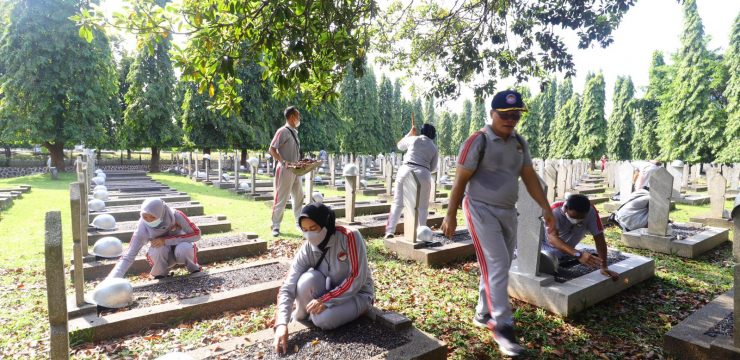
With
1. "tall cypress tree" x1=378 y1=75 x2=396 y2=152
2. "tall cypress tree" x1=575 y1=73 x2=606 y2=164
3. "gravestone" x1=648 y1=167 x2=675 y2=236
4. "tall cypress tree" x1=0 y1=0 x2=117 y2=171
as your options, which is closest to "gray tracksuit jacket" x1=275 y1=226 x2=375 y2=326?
"gravestone" x1=648 y1=167 x2=675 y2=236

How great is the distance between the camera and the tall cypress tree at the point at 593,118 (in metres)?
38.5

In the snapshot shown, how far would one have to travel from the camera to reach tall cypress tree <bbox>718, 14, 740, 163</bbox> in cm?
2348

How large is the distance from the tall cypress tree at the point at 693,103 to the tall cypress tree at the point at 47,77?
3663 centimetres

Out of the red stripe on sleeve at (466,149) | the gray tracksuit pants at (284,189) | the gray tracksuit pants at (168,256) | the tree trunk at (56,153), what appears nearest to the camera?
the red stripe on sleeve at (466,149)

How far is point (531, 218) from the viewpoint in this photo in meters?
4.30

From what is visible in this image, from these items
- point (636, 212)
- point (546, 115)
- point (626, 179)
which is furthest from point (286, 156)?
point (546, 115)

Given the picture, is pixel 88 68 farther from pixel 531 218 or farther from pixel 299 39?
pixel 531 218

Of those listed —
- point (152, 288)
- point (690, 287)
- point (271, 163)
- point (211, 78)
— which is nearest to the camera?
point (211, 78)

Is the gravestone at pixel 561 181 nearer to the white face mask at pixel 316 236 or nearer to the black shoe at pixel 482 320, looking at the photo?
the black shoe at pixel 482 320

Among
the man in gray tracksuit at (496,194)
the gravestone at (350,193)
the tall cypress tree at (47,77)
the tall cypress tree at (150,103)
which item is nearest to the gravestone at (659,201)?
the man in gray tracksuit at (496,194)

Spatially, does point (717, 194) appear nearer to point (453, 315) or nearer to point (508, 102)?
point (453, 315)

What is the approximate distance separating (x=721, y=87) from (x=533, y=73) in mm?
30733

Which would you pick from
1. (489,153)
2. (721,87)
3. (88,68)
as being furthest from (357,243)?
(721,87)

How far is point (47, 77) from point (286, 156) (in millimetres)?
20502
